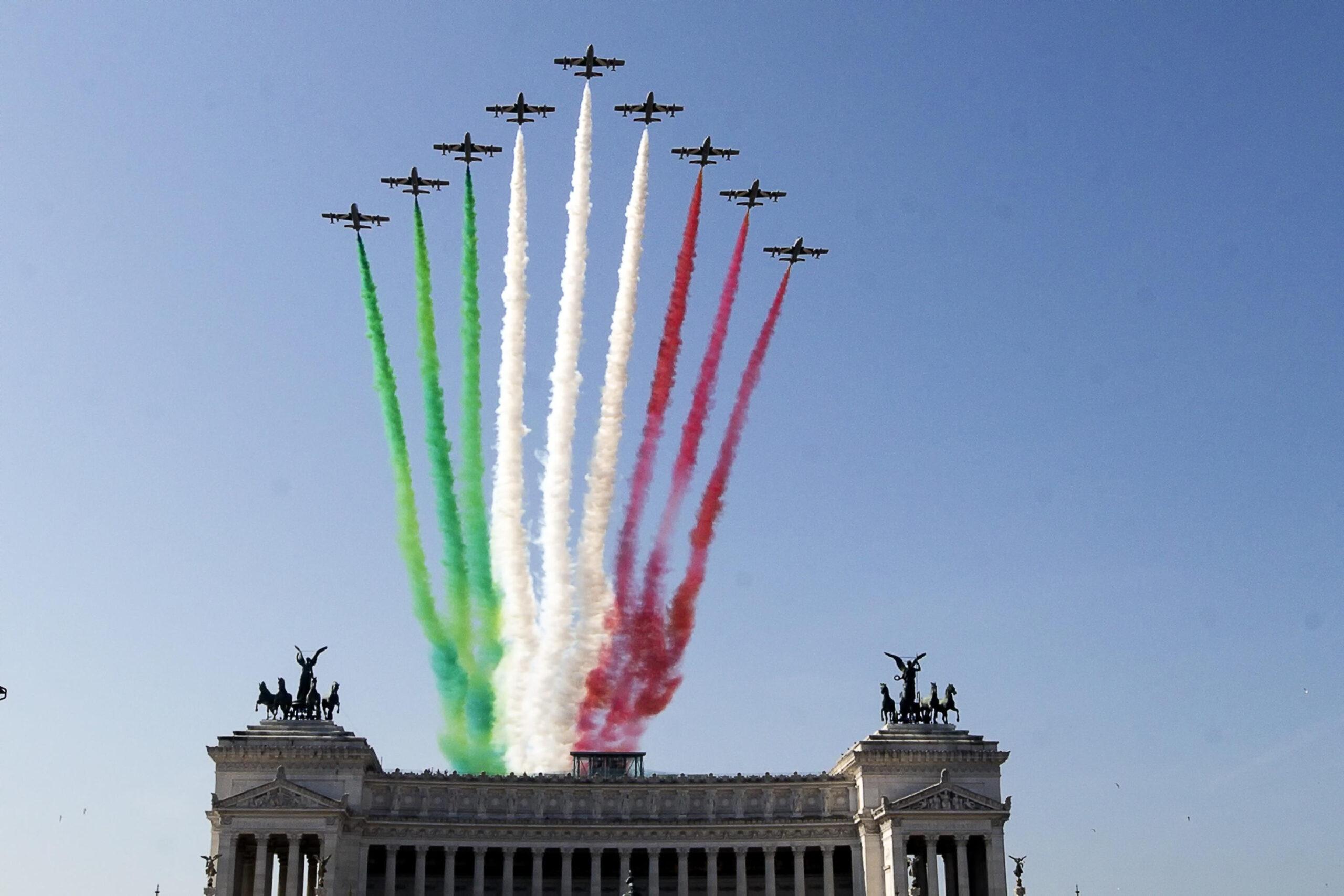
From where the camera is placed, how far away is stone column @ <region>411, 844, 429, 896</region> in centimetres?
12344

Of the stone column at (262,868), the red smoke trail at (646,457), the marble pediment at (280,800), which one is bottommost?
the stone column at (262,868)

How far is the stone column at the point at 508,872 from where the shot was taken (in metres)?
126

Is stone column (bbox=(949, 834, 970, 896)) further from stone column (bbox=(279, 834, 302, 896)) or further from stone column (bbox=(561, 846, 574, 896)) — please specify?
stone column (bbox=(279, 834, 302, 896))

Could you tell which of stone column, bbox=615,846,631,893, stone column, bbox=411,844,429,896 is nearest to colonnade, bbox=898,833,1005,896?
stone column, bbox=615,846,631,893

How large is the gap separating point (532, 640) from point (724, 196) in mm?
39347

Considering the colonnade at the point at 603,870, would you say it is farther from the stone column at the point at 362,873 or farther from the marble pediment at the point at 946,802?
the marble pediment at the point at 946,802

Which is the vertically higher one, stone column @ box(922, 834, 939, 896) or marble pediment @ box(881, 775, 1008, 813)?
marble pediment @ box(881, 775, 1008, 813)

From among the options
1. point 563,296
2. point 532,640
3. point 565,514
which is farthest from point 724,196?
point 532,640

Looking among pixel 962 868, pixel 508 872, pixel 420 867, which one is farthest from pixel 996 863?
pixel 420 867

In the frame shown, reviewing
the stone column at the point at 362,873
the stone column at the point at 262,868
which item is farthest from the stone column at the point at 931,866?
the stone column at the point at 262,868

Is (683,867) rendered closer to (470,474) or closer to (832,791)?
(832,791)

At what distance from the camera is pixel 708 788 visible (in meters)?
130

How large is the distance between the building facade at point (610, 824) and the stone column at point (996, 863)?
0.37 ft

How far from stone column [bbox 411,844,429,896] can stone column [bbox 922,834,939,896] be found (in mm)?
38296
